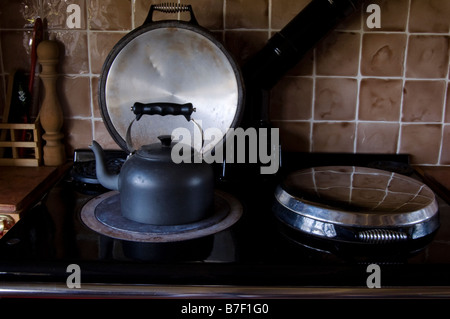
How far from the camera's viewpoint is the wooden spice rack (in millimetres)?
1372

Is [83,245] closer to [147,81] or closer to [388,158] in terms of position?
[147,81]

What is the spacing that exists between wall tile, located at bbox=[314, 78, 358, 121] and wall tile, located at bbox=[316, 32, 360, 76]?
0.03m

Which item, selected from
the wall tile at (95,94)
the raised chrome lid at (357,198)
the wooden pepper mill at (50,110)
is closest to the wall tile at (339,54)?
the raised chrome lid at (357,198)

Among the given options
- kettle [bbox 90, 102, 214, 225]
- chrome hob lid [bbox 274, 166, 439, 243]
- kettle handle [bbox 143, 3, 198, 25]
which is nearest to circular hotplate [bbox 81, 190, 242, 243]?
kettle [bbox 90, 102, 214, 225]

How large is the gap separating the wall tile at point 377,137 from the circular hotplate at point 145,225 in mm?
539

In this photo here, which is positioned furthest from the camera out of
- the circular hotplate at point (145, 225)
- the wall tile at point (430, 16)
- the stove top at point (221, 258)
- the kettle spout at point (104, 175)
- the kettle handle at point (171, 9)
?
the wall tile at point (430, 16)

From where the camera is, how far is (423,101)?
1.43 m

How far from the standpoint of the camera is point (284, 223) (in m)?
1.00

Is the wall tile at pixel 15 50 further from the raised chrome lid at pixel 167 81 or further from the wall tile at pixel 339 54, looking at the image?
the wall tile at pixel 339 54

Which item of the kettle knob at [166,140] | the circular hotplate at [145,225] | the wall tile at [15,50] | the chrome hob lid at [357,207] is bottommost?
the circular hotplate at [145,225]

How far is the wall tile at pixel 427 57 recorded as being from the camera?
1.39m

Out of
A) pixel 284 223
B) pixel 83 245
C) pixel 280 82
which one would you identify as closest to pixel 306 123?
pixel 280 82

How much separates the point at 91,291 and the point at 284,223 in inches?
16.1

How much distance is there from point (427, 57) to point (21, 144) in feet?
3.96
